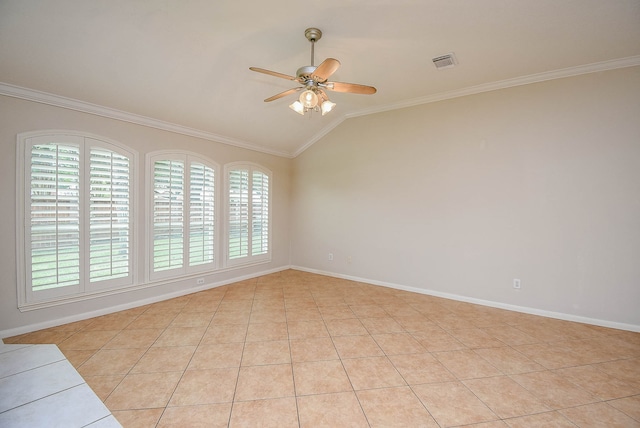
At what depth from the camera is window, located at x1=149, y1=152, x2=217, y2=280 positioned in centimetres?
385

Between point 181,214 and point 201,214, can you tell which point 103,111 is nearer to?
point 181,214

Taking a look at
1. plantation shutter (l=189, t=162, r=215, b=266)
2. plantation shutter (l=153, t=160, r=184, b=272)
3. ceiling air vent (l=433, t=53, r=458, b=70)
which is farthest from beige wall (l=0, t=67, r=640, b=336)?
ceiling air vent (l=433, t=53, r=458, b=70)

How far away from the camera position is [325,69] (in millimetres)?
2191

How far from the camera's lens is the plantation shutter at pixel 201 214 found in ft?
13.9

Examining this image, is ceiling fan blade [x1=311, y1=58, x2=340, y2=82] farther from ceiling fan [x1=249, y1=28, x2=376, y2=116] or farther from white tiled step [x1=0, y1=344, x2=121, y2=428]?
white tiled step [x1=0, y1=344, x2=121, y2=428]

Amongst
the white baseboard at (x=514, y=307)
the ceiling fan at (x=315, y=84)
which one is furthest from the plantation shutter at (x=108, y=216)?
the white baseboard at (x=514, y=307)

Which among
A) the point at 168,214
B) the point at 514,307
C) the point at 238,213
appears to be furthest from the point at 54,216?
the point at 514,307

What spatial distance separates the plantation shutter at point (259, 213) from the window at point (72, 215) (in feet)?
6.73

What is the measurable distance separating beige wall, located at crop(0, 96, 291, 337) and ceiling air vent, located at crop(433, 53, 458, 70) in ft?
11.2

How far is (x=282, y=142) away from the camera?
17.6 feet

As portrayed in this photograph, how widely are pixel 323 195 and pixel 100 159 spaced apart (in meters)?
3.54

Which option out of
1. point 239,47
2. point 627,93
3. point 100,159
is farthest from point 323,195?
point 627,93

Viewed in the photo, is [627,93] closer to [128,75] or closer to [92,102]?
[128,75]

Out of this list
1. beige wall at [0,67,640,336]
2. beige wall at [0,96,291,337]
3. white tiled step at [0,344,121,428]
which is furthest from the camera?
beige wall at [0,67,640,336]
